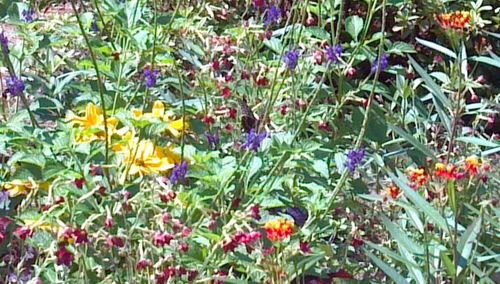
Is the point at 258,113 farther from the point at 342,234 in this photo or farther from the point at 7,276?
the point at 7,276

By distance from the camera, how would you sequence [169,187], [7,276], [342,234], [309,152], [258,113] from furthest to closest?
[258,113] → [342,234] → [309,152] → [7,276] → [169,187]

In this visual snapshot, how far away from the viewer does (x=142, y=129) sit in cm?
276

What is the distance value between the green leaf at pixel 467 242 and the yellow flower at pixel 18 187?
1073 millimetres

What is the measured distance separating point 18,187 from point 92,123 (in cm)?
25

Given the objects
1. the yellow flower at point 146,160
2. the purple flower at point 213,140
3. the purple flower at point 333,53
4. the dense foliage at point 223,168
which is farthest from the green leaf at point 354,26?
the yellow flower at point 146,160

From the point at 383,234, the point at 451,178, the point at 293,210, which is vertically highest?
the point at 451,178

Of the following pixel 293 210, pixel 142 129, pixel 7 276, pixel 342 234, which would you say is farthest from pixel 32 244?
pixel 342 234

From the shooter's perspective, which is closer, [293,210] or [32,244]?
[32,244]

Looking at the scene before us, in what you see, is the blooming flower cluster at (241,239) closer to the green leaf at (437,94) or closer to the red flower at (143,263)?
the red flower at (143,263)

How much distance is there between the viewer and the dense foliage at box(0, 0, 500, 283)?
234 centimetres

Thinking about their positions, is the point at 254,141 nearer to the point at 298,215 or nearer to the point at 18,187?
the point at 298,215

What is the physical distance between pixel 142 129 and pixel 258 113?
0.55 meters

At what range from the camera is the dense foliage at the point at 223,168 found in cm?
234

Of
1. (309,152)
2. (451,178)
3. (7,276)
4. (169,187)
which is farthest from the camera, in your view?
(309,152)
